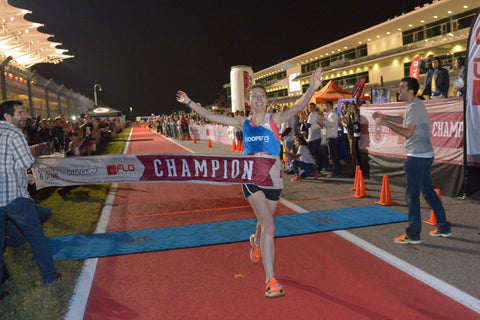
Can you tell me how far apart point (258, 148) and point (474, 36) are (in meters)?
3.54

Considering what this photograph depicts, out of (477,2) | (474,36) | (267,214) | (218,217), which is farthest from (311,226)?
(477,2)

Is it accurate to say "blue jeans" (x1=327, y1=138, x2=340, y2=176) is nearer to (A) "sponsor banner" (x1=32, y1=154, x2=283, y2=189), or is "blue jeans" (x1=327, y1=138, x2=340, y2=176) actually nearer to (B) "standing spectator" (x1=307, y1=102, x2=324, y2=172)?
(B) "standing spectator" (x1=307, y1=102, x2=324, y2=172)

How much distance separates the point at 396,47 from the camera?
144 feet

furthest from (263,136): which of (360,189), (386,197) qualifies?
(360,189)

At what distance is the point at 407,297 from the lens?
12.1 ft

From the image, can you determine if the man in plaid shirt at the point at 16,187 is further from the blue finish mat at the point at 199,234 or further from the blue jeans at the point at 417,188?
the blue jeans at the point at 417,188

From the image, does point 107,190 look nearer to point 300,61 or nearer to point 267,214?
point 267,214

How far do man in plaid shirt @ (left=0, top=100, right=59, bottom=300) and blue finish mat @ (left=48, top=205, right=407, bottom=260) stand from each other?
1133 millimetres

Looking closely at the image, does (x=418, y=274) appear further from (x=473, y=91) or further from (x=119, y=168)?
(x=119, y=168)

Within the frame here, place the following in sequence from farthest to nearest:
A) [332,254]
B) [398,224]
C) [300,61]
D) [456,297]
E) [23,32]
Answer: [300,61]
[23,32]
[398,224]
[332,254]
[456,297]

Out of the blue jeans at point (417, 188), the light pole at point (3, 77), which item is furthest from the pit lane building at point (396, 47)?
the blue jeans at point (417, 188)

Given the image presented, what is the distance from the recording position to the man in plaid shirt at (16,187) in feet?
12.9

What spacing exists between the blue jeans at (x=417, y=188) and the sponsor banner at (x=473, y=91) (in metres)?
0.78

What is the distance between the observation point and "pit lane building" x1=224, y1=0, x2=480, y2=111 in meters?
34.1
